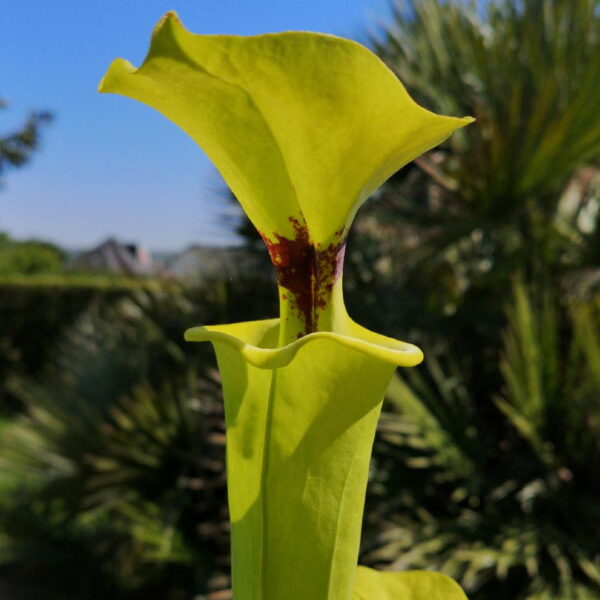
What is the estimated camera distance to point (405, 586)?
0.49 meters

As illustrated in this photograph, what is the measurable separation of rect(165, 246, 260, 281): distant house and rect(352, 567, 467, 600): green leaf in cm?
305

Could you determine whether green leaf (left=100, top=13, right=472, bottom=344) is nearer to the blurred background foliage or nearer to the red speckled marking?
the red speckled marking

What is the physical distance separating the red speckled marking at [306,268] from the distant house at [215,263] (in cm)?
307

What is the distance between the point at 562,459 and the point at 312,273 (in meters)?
2.13

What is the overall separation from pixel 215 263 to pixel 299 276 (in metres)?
3.40

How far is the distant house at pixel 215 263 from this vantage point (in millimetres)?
3664

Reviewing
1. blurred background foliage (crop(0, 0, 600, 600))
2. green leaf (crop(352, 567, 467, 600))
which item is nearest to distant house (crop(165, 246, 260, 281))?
blurred background foliage (crop(0, 0, 600, 600))

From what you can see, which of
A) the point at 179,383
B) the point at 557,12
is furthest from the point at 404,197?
the point at 179,383

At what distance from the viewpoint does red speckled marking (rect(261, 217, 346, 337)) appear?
42 cm

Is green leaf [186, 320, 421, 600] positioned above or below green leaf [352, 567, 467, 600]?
above

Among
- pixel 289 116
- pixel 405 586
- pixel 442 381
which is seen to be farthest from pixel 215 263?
pixel 289 116

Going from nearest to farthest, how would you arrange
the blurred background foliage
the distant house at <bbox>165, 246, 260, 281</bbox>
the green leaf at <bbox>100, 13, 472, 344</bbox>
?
the green leaf at <bbox>100, 13, 472, 344</bbox>
the blurred background foliage
the distant house at <bbox>165, 246, 260, 281</bbox>

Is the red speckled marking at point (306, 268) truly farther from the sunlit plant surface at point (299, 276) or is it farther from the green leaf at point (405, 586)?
the green leaf at point (405, 586)

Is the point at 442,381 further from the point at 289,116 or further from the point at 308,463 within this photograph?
the point at 289,116
